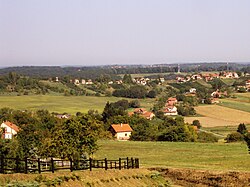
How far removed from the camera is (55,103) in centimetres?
14412

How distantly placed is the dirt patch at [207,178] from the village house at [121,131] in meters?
53.5

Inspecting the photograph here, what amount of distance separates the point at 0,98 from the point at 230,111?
75736mm

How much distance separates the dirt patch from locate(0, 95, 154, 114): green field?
10029cm

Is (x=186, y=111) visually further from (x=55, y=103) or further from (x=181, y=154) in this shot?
(x=181, y=154)

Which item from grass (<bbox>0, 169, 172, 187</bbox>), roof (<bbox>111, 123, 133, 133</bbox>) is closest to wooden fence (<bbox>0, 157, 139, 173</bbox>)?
grass (<bbox>0, 169, 172, 187</bbox>)

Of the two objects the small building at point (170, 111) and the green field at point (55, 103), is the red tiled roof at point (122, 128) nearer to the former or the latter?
the small building at point (170, 111)

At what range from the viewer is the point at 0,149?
27156mm

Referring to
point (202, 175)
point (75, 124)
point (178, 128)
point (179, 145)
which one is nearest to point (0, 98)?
point (178, 128)

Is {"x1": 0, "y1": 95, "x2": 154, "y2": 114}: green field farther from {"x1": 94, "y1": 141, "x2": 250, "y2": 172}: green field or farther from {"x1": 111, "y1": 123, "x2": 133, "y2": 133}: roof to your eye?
{"x1": 94, "y1": 141, "x2": 250, "y2": 172}: green field

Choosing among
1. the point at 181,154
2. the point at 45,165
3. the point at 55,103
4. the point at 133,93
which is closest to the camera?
the point at 45,165

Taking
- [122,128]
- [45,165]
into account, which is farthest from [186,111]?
[45,165]

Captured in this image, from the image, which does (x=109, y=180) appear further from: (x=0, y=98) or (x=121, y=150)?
(x=0, y=98)

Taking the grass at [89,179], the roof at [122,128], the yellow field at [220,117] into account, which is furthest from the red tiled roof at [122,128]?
the grass at [89,179]

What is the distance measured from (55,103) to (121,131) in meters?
64.8
